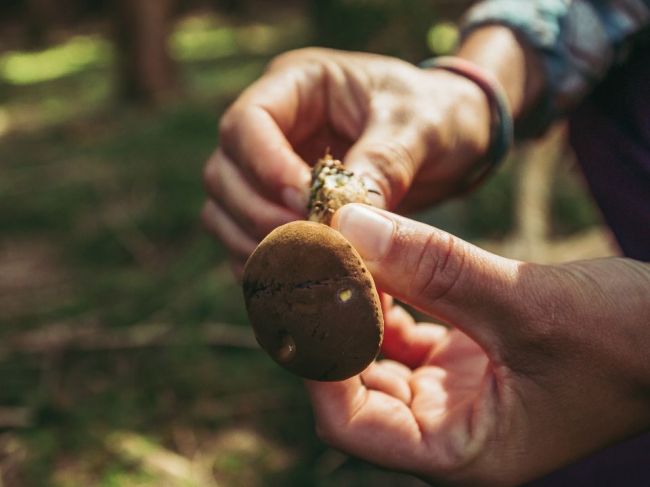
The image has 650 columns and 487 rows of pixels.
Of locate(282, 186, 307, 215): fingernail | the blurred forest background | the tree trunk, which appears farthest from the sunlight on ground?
locate(282, 186, 307, 215): fingernail

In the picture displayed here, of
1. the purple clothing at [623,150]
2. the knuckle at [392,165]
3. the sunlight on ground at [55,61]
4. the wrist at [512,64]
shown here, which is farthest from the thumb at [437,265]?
the sunlight on ground at [55,61]

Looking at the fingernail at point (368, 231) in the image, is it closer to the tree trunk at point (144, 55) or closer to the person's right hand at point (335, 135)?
the person's right hand at point (335, 135)

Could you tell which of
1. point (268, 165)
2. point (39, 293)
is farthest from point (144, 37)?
point (268, 165)

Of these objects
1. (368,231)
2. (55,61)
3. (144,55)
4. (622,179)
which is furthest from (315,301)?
(55,61)

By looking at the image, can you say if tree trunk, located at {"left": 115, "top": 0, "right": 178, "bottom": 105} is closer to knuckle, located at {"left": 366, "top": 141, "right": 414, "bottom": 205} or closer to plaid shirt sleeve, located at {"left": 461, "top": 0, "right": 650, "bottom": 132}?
plaid shirt sleeve, located at {"left": 461, "top": 0, "right": 650, "bottom": 132}

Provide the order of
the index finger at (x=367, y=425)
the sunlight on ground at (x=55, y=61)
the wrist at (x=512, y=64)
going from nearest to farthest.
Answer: the index finger at (x=367, y=425) < the wrist at (x=512, y=64) < the sunlight on ground at (x=55, y=61)

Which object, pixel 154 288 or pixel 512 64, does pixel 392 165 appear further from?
pixel 154 288
